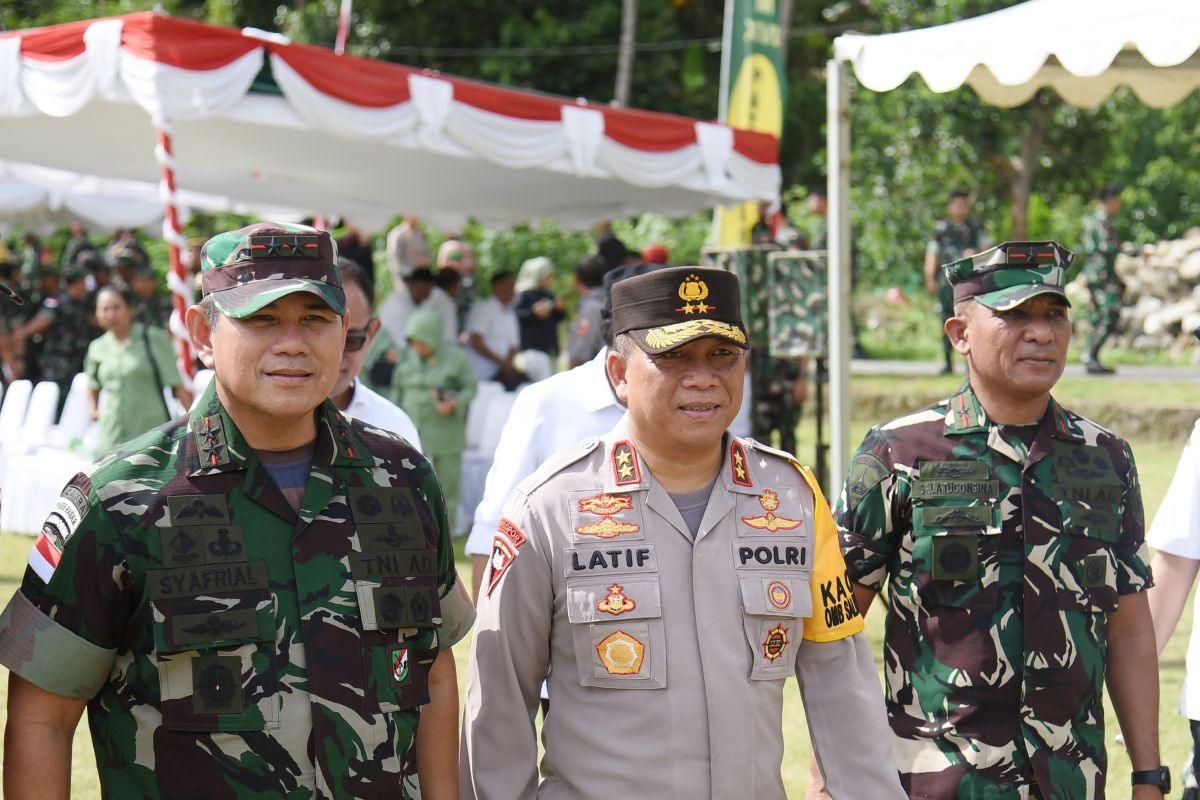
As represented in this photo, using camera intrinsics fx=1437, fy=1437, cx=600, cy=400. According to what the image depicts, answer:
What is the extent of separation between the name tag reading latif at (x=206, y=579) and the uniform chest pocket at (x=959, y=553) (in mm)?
1670

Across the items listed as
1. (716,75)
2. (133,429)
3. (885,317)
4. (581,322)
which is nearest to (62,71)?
(133,429)

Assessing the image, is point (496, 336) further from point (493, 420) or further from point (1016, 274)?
point (1016, 274)

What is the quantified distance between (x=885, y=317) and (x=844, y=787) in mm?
21564

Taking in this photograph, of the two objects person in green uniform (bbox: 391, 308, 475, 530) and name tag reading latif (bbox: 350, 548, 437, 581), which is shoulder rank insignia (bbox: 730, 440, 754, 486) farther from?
person in green uniform (bbox: 391, 308, 475, 530)

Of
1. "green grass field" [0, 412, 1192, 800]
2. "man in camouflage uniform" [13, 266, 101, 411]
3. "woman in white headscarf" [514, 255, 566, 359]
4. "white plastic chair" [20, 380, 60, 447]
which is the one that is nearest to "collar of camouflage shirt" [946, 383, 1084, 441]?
"green grass field" [0, 412, 1192, 800]

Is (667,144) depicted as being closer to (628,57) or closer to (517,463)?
(517,463)

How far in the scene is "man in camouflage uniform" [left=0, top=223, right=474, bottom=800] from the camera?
2305mm

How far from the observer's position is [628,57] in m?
26.2

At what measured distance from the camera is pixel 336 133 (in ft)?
32.2

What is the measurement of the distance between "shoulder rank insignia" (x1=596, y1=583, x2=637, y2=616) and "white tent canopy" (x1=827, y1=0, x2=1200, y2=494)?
4094 millimetres

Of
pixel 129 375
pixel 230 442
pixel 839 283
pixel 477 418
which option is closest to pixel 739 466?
pixel 230 442

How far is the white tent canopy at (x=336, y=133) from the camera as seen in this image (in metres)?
8.79

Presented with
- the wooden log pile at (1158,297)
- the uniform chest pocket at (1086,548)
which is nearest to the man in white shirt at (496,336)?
the uniform chest pocket at (1086,548)

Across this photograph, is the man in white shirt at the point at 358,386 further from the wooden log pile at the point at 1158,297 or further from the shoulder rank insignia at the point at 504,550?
the wooden log pile at the point at 1158,297
